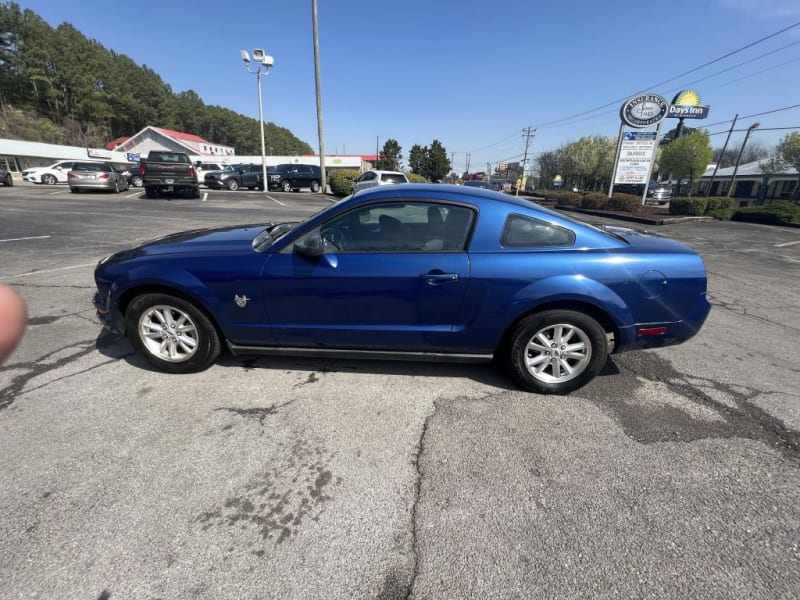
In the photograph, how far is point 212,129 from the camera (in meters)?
108

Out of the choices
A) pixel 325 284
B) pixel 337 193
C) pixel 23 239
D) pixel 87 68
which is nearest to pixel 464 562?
pixel 325 284

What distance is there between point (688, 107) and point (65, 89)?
3532 inches

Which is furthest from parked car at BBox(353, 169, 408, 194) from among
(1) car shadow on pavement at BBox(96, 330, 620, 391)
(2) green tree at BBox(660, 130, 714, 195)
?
(2) green tree at BBox(660, 130, 714, 195)

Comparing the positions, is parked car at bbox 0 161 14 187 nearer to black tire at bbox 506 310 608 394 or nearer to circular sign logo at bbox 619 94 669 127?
black tire at bbox 506 310 608 394

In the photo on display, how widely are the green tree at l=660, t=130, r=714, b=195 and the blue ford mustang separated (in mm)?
36629

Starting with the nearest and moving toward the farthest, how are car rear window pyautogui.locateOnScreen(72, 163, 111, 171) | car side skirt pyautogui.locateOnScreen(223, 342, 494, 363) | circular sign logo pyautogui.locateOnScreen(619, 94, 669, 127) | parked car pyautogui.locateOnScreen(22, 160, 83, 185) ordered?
1. car side skirt pyautogui.locateOnScreen(223, 342, 494, 363)
2. car rear window pyautogui.locateOnScreen(72, 163, 111, 171)
3. circular sign logo pyautogui.locateOnScreen(619, 94, 669, 127)
4. parked car pyautogui.locateOnScreen(22, 160, 83, 185)

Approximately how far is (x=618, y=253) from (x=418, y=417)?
1906 millimetres

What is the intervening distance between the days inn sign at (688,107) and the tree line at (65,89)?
7613 centimetres

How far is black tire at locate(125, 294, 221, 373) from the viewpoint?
297cm

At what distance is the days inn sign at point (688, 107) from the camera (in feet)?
109

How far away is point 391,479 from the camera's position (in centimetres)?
210

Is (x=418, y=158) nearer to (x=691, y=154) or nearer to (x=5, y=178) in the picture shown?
(x=691, y=154)

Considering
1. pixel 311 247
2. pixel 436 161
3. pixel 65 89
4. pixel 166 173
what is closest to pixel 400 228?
pixel 311 247

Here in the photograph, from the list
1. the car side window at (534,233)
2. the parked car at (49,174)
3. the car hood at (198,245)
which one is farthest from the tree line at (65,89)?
the car side window at (534,233)
